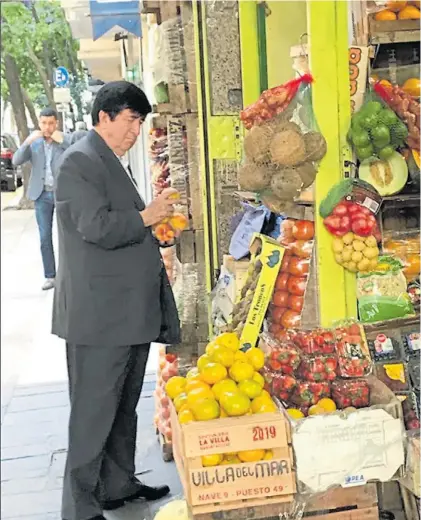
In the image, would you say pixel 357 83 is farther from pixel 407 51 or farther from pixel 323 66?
pixel 407 51

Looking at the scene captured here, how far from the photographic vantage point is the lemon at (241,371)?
235cm

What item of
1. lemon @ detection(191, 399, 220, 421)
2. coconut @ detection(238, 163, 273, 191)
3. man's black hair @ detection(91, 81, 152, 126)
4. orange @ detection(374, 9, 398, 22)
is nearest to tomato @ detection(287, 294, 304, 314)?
coconut @ detection(238, 163, 273, 191)

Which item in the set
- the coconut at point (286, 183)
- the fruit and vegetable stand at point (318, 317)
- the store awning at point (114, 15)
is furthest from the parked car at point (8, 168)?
the coconut at point (286, 183)

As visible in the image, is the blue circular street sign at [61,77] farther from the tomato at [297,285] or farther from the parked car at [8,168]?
the tomato at [297,285]

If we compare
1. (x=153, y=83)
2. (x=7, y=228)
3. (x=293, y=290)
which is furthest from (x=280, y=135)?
(x=153, y=83)

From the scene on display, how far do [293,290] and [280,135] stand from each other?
590 mm


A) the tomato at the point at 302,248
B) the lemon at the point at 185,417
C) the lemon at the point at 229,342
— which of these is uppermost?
the tomato at the point at 302,248

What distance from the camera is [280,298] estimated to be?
9.73ft

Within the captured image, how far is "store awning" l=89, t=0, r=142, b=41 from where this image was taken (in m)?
3.90

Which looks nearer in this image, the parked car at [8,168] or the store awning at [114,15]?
the parked car at [8,168]

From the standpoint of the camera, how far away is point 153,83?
395 centimetres

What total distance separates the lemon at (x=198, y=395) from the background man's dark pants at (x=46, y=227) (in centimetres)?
140

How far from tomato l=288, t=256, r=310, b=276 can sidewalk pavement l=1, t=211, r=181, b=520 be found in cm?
94

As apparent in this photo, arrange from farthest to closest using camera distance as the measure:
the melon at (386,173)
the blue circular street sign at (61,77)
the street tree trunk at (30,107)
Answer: the blue circular street sign at (61,77)
the street tree trunk at (30,107)
the melon at (386,173)
